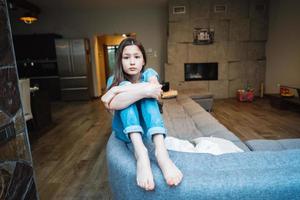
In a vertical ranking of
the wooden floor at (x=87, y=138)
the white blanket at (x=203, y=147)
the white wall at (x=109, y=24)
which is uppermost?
the white wall at (x=109, y=24)

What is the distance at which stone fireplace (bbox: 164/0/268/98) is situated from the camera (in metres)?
5.21

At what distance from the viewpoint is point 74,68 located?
5758 millimetres

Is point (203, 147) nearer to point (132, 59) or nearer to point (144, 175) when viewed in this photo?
point (144, 175)

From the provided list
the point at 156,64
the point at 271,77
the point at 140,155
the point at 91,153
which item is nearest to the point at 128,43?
the point at 140,155

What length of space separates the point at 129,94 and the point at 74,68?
5.22 m

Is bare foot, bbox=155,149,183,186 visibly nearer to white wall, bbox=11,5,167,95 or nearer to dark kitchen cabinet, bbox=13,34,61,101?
white wall, bbox=11,5,167,95

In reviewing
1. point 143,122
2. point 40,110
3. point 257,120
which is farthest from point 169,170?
point 40,110

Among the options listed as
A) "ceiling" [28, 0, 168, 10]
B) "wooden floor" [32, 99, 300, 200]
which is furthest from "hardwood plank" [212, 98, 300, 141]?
"ceiling" [28, 0, 168, 10]

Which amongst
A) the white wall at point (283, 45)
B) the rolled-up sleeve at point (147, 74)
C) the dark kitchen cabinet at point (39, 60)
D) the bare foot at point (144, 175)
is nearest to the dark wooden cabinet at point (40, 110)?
the dark kitchen cabinet at point (39, 60)

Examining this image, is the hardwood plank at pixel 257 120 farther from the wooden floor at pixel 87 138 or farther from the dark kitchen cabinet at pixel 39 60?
the dark kitchen cabinet at pixel 39 60

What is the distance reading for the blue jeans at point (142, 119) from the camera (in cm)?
96

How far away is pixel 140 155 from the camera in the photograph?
0.87 meters

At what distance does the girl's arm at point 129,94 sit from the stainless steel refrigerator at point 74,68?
505 centimetres

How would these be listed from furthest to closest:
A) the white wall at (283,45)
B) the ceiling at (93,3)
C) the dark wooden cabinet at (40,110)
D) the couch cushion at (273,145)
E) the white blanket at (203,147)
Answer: the ceiling at (93,3)
the white wall at (283,45)
the dark wooden cabinet at (40,110)
the couch cushion at (273,145)
the white blanket at (203,147)
